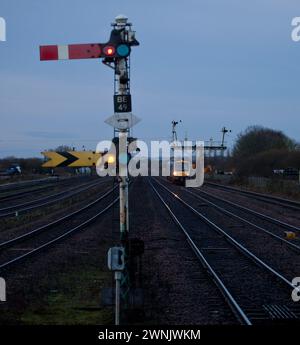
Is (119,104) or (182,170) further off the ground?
(119,104)

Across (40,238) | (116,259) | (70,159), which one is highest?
(70,159)

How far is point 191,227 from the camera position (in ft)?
78.1

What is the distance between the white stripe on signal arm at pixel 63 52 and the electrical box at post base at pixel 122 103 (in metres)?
0.98

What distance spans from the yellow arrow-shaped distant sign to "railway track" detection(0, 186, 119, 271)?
3.06 meters

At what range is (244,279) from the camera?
13.1 meters

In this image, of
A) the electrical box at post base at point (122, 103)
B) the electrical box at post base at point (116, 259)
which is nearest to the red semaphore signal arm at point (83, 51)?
the electrical box at post base at point (122, 103)

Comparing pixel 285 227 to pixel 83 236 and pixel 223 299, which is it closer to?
pixel 83 236

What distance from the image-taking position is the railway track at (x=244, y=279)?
33.1ft

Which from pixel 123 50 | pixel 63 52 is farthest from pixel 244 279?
pixel 63 52

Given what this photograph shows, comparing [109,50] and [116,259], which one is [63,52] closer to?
[109,50]

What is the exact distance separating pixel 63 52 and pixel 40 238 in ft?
41.9

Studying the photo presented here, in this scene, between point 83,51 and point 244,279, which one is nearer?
point 83,51
